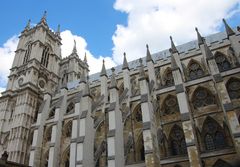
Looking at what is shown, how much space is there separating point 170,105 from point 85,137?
366 inches

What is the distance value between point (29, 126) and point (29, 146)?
9.16ft

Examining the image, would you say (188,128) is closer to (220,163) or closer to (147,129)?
(147,129)

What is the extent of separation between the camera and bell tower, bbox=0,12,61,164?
32.2 meters

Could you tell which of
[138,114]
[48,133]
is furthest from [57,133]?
[138,114]

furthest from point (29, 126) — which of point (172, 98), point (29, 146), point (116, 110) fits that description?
point (172, 98)

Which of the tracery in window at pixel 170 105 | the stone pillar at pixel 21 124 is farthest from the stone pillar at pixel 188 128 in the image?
the stone pillar at pixel 21 124

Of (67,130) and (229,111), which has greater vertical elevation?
(67,130)

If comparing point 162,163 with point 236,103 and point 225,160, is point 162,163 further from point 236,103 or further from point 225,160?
point 236,103

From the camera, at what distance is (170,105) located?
82.8ft

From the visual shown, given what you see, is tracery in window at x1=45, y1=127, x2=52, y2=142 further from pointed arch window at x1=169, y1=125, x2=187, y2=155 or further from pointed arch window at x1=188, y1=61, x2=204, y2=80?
pointed arch window at x1=188, y1=61, x2=204, y2=80

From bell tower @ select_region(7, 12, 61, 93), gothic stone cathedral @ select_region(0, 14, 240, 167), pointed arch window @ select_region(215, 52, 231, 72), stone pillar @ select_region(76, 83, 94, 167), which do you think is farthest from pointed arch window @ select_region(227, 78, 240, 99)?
bell tower @ select_region(7, 12, 61, 93)

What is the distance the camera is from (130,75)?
1275 inches

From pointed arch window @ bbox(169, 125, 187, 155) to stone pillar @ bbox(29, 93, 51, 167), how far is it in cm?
1637

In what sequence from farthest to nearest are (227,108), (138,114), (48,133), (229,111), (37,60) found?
(37,60) → (48,133) → (138,114) → (227,108) → (229,111)
